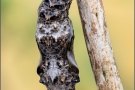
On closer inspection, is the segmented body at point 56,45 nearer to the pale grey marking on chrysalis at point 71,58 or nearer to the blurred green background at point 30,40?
the pale grey marking on chrysalis at point 71,58

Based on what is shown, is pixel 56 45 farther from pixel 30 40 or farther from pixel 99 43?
pixel 30 40

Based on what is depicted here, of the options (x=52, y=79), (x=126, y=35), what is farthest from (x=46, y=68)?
(x=126, y=35)

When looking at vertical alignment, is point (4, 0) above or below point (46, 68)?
above

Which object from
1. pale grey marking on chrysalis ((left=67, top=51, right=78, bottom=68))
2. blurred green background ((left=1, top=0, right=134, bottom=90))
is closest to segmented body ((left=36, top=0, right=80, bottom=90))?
pale grey marking on chrysalis ((left=67, top=51, right=78, bottom=68))

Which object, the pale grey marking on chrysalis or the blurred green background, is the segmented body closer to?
the pale grey marking on chrysalis

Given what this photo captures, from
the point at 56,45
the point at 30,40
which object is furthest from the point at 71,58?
the point at 30,40

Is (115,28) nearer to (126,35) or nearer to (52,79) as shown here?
(126,35)
